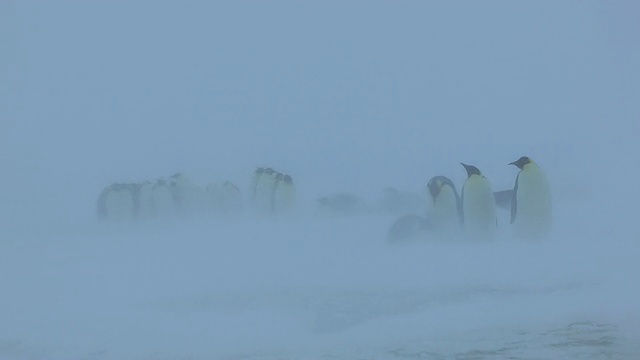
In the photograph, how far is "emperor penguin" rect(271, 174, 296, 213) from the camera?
139 centimetres

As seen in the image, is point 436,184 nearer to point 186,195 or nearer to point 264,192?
point 264,192

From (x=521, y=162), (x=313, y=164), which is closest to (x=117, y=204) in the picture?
(x=313, y=164)

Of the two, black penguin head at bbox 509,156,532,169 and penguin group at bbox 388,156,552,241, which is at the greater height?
black penguin head at bbox 509,156,532,169

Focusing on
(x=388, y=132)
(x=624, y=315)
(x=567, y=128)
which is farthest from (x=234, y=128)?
(x=624, y=315)

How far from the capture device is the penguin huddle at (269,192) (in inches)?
54.7

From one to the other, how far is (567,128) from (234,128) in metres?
0.67

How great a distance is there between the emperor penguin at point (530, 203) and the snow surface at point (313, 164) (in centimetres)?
2

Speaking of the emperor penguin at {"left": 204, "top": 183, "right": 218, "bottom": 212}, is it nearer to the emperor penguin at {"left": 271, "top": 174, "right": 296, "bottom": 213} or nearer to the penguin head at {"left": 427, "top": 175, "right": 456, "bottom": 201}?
the emperor penguin at {"left": 271, "top": 174, "right": 296, "bottom": 213}

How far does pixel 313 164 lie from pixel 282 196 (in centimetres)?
9

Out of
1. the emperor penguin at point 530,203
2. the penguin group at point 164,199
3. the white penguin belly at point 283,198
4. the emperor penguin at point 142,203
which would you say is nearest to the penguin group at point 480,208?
the emperor penguin at point 530,203

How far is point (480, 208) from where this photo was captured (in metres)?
1.43

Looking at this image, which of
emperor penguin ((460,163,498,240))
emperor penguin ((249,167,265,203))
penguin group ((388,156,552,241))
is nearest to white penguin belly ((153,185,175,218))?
emperor penguin ((249,167,265,203))

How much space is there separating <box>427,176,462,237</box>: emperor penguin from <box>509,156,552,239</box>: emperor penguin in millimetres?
115

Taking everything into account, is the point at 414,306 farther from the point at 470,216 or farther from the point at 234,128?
the point at 234,128
